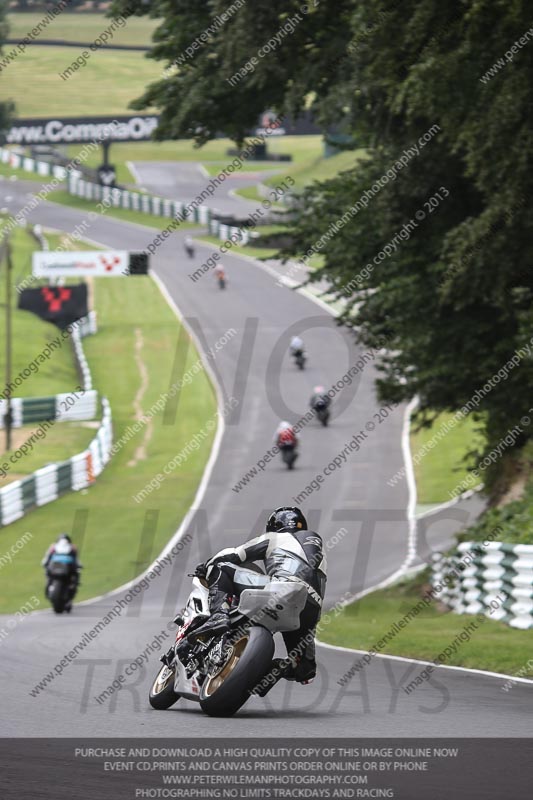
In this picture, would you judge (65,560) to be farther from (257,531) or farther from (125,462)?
(125,462)

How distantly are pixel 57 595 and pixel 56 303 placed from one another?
35.3 meters

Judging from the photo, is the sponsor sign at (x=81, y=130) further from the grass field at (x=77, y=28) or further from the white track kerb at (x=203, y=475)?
the grass field at (x=77, y=28)

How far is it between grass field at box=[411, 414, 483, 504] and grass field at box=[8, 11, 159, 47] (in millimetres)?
96624

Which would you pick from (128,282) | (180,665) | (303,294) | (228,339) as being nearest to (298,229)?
(180,665)

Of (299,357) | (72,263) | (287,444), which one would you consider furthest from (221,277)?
(287,444)

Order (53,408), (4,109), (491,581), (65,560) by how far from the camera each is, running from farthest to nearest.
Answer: (4,109) < (53,408) < (65,560) < (491,581)

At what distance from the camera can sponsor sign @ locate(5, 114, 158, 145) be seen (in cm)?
9356

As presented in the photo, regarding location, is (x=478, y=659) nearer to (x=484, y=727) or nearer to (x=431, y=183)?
(x=484, y=727)

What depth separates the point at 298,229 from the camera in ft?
77.9

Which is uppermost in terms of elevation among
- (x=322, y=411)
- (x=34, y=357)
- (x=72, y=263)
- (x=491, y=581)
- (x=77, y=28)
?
(x=491, y=581)

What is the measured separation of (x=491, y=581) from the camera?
677 inches

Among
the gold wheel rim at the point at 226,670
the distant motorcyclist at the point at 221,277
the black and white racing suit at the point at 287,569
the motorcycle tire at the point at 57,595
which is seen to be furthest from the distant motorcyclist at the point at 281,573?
the distant motorcyclist at the point at 221,277

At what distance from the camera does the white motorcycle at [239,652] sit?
871cm

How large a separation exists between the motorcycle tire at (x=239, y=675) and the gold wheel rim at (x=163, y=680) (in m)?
0.64
